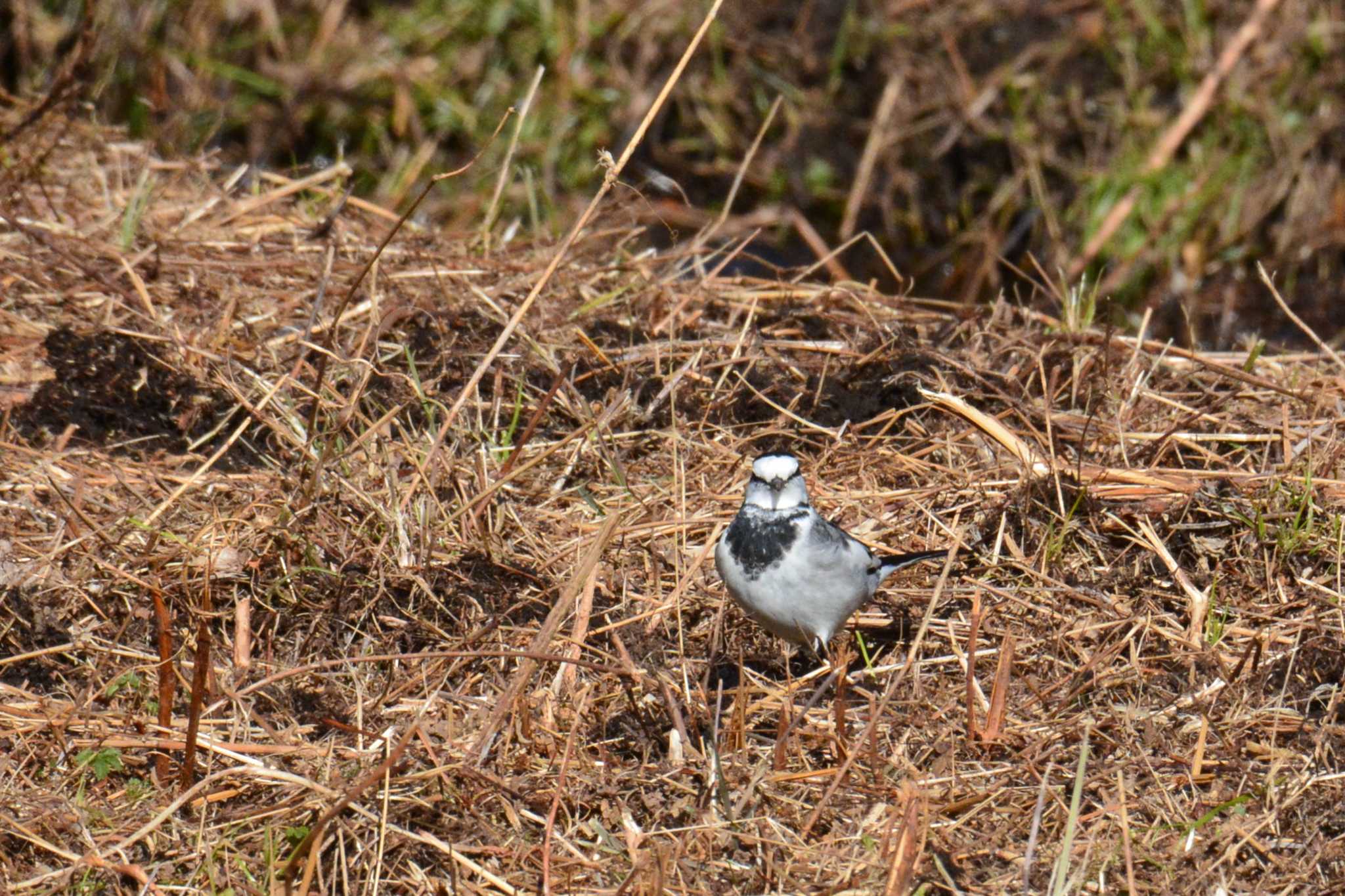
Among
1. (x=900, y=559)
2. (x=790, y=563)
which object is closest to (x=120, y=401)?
(x=790, y=563)

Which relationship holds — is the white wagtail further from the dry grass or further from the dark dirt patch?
the dark dirt patch

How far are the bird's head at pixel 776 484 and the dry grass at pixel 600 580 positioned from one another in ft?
1.05

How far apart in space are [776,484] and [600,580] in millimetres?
585

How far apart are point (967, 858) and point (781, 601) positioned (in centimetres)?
81

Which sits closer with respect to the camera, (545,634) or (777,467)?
(545,634)

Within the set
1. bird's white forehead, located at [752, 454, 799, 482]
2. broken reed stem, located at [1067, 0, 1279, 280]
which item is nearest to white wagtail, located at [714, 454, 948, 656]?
bird's white forehead, located at [752, 454, 799, 482]

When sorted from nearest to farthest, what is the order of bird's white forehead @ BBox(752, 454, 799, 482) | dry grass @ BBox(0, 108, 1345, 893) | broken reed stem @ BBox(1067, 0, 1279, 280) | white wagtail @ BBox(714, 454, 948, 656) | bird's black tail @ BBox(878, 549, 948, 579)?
1. dry grass @ BBox(0, 108, 1345, 893)
2. white wagtail @ BBox(714, 454, 948, 656)
3. bird's white forehead @ BBox(752, 454, 799, 482)
4. bird's black tail @ BBox(878, 549, 948, 579)
5. broken reed stem @ BBox(1067, 0, 1279, 280)

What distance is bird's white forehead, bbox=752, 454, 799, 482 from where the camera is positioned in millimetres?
3932

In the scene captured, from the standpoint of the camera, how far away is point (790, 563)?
374cm

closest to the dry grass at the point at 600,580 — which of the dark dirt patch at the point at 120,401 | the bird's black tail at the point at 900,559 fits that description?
the dark dirt patch at the point at 120,401

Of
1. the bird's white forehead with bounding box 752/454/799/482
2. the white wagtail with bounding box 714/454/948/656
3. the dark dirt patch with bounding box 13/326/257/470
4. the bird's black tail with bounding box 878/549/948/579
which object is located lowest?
the dark dirt patch with bounding box 13/326/257/470

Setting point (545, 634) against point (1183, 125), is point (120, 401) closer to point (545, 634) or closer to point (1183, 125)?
point (545, 634)

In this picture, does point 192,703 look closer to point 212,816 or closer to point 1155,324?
point 212,816

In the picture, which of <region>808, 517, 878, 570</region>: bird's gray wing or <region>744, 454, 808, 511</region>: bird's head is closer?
<region>808, 517, 878, 570</region>: bird's gray wing
